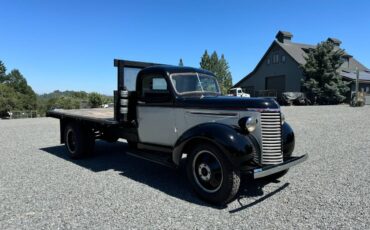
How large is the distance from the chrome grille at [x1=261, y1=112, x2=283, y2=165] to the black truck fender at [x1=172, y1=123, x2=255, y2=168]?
0.24 m

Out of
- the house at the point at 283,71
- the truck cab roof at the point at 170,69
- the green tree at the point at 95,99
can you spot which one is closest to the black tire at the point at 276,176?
the truck cab roof at the point at 170,69

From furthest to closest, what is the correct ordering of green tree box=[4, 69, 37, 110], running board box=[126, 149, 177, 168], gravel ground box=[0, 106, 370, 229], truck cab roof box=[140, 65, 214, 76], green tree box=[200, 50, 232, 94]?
green tree box=[4, 69, 37, 110] < green tree box=[200, 50, 232, 94] < truck cab roof box=[140, 65, 214, 76] < running board box=[126, 149, 177, 168] < gravel ground box=[0, 106, 370, 229]

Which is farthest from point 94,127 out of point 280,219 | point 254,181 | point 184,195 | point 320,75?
point 320,75

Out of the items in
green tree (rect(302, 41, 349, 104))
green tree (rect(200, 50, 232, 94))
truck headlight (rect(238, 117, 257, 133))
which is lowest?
truck headlight (rect(238, 117, 257, 133))

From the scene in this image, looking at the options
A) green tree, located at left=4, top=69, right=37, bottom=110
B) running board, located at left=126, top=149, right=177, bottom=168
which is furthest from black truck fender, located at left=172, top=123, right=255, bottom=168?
green tree, located at left=4, top=69, right=37, bottom=110

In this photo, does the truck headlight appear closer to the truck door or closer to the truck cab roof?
the truck door

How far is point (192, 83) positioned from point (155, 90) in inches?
28.4

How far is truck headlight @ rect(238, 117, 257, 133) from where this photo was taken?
14.7ft

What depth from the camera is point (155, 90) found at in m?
5.84

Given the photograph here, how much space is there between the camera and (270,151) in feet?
15.2

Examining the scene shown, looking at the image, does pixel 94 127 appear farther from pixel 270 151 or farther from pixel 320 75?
pixel 320 75

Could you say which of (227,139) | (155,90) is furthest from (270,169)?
(155,90)

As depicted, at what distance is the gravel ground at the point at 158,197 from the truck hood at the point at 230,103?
4.62 feet

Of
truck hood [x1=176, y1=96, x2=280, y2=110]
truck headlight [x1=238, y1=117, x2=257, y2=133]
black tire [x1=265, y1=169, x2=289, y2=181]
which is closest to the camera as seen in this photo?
truck headlight [x1=238, y1=117, x2=257, y2=133]
